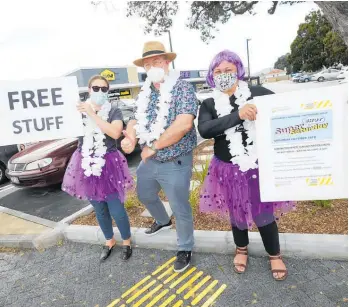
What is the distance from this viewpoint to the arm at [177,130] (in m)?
2.43

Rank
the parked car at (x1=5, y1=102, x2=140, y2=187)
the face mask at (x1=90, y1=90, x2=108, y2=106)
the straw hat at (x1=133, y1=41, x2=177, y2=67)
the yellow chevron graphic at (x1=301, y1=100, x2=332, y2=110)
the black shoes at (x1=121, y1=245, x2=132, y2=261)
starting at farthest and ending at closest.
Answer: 1. the parked car at (x1=5, y1=102, x2=140, y2=187)
2. the black shoes at (x1=121, y1=245, x2=132, y2=261)
3. the face mask at (x1=90, y1=90, x2=108, y2=106)
4. the straw hat at (x1=133, y1=41, x2=177, y2=67)
5. the yellow chevron graphic at (x1=301, y1=100, x2=332, y2=110)

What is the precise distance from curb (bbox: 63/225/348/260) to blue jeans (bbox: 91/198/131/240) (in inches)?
10.8

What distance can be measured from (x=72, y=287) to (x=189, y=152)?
1.69 metres

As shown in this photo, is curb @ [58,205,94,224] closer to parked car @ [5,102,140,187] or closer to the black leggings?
parked car @ [5,102,140,187]

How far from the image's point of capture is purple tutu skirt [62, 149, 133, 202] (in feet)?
9.66

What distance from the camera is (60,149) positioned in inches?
238

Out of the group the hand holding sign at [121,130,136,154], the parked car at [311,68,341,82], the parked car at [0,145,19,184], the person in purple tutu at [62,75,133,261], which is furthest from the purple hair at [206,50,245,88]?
the parked car at [311,68,341,82]

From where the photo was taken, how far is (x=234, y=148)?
2.34 m

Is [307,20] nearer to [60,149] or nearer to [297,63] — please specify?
[297,63]

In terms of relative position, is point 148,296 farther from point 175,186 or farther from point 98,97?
point 98,97

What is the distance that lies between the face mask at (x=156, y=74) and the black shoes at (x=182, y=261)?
1661 millimetres

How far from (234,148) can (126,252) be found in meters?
1.68

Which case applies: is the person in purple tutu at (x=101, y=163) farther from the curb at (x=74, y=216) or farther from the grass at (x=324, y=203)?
the grass at (x=324, y=203)

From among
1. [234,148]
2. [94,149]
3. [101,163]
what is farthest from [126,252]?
[234,148]
